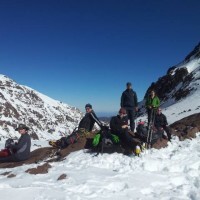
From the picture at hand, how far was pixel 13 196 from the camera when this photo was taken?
963 cm

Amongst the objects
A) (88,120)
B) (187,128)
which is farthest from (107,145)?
(187,128)

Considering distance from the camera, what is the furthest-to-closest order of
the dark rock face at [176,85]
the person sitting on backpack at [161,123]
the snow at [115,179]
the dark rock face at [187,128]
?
the dark rock face at [176,85]
the dark rock face at [187,128]
the person sitting on backpack at [161,123]
the snow at [115,179]

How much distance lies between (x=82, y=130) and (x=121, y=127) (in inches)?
113

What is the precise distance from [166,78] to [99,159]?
67.1m

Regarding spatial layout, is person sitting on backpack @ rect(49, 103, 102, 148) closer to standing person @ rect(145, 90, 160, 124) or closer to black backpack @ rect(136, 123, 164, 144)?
black backpack @ rect(136, 123, 164, 144)

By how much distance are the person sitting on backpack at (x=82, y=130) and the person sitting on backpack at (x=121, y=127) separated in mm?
1190

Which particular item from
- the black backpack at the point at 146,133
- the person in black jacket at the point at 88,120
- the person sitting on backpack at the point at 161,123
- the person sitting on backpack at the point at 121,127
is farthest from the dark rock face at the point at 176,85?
the person sitting on backpack at the point at 121,127

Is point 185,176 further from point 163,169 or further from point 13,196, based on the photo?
point 13,196

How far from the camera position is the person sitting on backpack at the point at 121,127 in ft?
51.4

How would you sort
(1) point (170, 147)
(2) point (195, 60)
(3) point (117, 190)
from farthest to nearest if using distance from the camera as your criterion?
(2) point (195, 60) < (1) point (170, 147) < (3) point (117, 190)

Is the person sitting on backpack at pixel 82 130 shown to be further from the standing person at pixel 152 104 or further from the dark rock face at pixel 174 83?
the dark rock face at pixel 174 83

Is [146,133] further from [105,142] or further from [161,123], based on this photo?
[105,142]

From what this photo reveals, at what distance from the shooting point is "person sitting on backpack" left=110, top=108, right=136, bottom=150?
1566 cm

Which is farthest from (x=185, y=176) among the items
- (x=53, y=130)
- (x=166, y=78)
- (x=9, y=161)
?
Result: (x=53, y=130)
